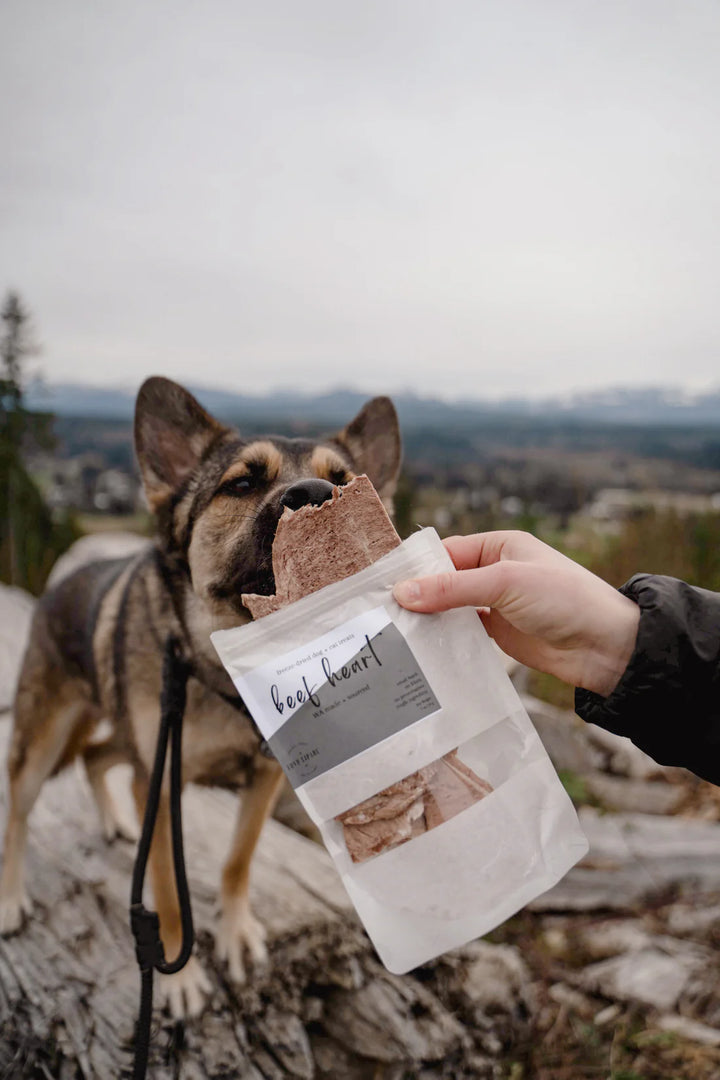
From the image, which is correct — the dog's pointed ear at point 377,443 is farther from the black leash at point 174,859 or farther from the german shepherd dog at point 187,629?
the black leash at point 174,859

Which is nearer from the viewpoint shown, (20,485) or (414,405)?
(20,485)

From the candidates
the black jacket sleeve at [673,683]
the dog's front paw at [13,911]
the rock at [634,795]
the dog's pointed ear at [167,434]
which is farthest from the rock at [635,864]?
the dog's pointed ear at [167,434]

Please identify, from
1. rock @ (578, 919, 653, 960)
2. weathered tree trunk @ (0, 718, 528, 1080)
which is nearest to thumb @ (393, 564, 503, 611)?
weathered tree trunk @ (0, 718, 528, 1080)

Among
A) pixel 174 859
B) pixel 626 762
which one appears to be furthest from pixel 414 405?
pixel 174 859

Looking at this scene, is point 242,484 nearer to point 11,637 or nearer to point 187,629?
point 187,629

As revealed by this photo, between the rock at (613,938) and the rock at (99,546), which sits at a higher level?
the rock at (99,546)

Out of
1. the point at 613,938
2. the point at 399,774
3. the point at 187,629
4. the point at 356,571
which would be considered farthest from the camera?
the point at 613,938

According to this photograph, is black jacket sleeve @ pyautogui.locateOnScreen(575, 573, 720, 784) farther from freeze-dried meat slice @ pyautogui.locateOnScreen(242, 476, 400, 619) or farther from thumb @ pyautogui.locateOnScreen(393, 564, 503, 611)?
freeze-dried meat slice @ pyautogui.locateOnScreen(242, 476, 400, 619)
